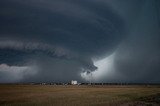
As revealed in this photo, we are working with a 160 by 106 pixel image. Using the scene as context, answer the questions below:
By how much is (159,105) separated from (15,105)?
29047 mm

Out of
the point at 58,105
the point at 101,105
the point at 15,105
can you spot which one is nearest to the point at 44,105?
the point at 58,105

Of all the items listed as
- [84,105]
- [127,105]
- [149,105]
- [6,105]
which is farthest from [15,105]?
[149,105]

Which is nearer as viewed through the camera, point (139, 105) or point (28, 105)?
point (28, 105)

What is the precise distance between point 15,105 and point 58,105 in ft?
27.9

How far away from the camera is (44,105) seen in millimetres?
43125

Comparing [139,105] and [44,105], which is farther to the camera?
[139,105]

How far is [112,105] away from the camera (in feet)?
149

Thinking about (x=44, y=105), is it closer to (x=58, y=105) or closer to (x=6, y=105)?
(x=58, y=105)

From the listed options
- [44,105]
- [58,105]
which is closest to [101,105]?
[58,105]

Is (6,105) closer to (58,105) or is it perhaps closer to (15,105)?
(15,105)

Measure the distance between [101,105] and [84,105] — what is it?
140 inches

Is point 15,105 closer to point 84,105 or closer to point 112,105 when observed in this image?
point 84,105

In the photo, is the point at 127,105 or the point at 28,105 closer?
the point at 28,105

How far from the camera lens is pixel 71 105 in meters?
43.7
